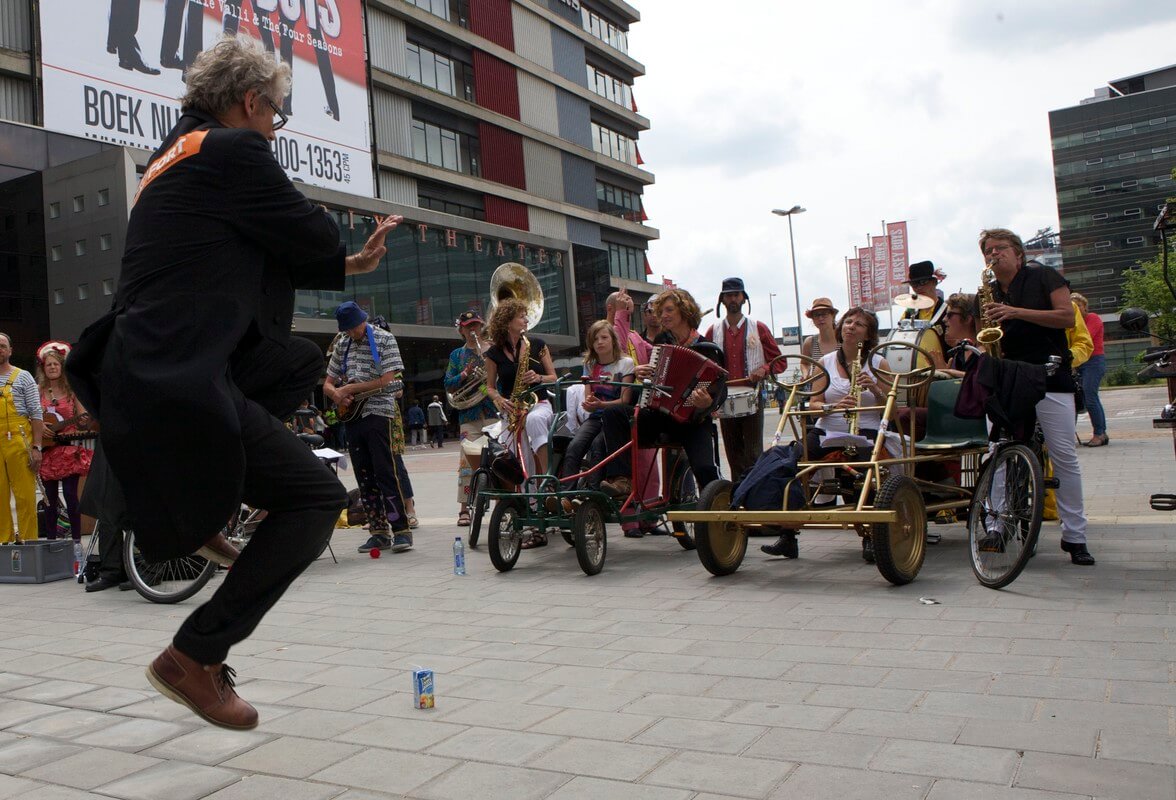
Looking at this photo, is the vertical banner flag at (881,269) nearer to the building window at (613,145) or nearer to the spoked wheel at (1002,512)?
the building window at (613,145)

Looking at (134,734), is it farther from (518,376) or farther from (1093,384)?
(1093,384)

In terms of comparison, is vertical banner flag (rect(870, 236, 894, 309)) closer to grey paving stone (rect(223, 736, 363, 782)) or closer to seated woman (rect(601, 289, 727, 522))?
seated woman (rect(601, 289, 727, 522))

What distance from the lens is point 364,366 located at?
8.73 m

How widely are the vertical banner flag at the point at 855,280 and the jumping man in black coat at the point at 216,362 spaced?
54115 millimetres

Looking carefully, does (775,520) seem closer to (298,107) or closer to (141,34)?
(141,34)

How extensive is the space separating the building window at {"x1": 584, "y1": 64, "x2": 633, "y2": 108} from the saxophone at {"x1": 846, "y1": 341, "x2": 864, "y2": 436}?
2219 inches

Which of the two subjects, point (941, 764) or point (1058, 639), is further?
point (1058, 639)

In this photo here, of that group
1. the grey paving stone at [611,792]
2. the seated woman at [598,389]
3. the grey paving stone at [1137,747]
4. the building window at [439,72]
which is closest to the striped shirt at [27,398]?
the seated woman at [598,389]

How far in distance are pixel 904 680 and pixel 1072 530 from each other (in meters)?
2.72

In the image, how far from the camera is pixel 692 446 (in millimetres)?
7742

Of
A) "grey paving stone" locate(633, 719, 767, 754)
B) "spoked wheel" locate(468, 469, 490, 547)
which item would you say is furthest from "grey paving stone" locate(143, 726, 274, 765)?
"spoked wheel" locate(468, 469, 490, 547)

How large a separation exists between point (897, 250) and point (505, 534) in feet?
154

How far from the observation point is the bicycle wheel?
6.80 meters

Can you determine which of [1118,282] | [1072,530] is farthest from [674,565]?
[1118,282]
